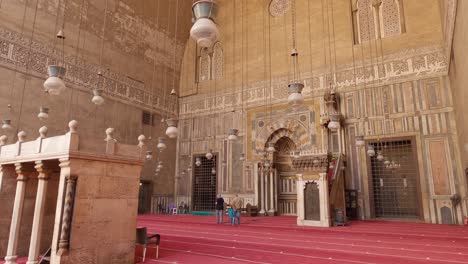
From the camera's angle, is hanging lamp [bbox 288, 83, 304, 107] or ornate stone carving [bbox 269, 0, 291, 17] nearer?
hanging lamp [bbox 288, 83, 304, 107]

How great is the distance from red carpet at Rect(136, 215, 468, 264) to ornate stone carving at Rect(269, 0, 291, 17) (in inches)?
341

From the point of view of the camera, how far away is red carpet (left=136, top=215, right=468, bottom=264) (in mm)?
4406

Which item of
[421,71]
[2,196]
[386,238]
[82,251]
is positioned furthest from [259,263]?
[421,71]

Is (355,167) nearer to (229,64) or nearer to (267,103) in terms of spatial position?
(267,103)

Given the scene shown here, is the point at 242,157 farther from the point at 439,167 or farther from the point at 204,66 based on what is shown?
the point at 439,167

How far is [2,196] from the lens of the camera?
4.87 m

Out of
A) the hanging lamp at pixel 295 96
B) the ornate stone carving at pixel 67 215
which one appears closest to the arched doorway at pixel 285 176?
the hanging lamp at pixel 295 96

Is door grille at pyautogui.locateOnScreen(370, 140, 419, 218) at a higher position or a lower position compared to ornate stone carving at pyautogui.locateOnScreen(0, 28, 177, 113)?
lower

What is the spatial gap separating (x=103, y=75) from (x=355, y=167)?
9186mm

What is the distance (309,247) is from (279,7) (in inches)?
397

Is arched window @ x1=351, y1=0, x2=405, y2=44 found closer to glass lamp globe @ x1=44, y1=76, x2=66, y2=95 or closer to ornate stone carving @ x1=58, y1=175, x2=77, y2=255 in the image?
glass lamp globe @ x1=44, y1=76, x2=66, y2=95

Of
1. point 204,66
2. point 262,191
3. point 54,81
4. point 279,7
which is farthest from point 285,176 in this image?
point 54,81

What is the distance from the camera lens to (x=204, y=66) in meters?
14.4

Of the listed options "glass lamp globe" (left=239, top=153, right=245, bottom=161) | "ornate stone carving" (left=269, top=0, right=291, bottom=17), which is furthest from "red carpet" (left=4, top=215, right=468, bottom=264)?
"ornate stone carving" (left=269, top=0, right=291, bottom=17)
